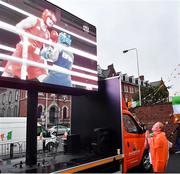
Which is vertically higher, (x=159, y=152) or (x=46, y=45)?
(x=46, y=45)

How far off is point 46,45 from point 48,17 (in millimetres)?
635

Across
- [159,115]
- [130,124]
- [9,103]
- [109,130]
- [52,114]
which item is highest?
[9,103]

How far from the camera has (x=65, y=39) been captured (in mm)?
Result: 5598

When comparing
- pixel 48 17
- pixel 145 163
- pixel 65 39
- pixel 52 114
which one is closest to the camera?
pixel 48 17

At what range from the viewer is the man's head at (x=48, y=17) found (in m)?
5.23

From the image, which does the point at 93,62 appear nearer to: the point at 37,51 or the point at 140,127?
the point at 37,51

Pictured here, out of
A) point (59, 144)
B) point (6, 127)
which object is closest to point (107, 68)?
point (6, 127)

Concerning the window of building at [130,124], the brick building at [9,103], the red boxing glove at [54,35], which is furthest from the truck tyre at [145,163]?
the brick building at [9,103]

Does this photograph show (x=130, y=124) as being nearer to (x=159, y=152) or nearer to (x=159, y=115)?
(x=159, y=152)

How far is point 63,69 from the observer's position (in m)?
5.41

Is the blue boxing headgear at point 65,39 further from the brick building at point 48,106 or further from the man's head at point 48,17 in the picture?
the brick building at point 48,106

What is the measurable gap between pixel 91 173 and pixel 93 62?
266 cm

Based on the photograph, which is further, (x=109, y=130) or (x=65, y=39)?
(x=109, y=130)

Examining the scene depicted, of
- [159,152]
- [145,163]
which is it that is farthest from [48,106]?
[159,152]
